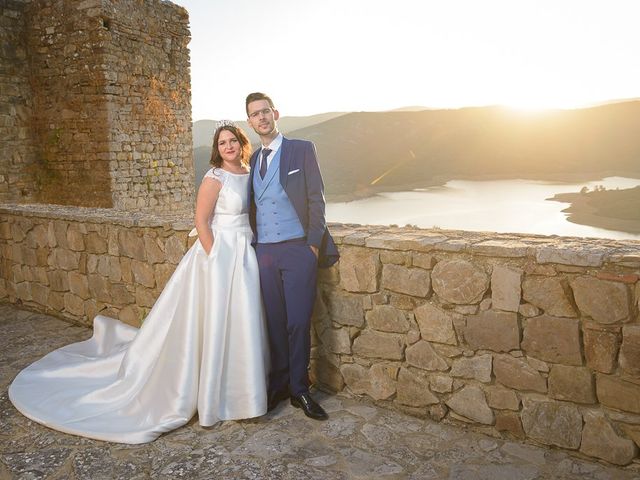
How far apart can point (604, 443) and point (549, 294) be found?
2.34 ft

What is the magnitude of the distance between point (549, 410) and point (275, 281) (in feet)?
5.09

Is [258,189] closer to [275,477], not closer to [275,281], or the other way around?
[275,281]

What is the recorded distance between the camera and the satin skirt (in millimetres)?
2938

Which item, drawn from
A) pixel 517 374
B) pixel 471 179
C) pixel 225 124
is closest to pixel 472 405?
pixel 517 374

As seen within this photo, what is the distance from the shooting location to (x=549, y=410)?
101 inches

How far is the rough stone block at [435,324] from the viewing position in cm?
278

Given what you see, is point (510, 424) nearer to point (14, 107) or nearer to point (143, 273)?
point (143, 273)

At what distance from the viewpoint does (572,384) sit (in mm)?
2475

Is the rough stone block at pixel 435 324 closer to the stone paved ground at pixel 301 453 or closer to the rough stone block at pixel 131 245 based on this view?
the stone paved ground at pixel 301 453

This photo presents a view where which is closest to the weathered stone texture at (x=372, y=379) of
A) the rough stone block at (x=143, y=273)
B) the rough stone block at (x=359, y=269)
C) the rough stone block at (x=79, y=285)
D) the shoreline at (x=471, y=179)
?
the rough stone block at (x=359, y=269)

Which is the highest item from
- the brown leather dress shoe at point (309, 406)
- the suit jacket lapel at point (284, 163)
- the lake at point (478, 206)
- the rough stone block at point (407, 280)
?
the suit jacket lapel at point (284, 163)

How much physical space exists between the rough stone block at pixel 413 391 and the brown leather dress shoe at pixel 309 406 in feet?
1.45

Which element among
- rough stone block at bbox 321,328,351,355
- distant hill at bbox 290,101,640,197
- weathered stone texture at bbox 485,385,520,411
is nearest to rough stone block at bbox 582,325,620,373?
weathered stone texture at bbox 485,385,520,411

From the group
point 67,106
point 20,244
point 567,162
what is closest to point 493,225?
point 567,162
